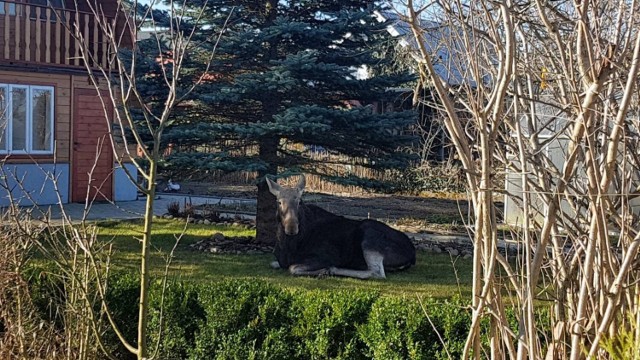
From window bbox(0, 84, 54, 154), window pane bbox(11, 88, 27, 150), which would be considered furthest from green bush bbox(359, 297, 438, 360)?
window pane bbox(11, 88, 27, 150)

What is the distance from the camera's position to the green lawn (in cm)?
960

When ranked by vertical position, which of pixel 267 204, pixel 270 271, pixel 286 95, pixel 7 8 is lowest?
pixel 270 271

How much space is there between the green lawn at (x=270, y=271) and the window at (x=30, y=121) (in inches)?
249

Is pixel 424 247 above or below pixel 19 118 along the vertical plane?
below

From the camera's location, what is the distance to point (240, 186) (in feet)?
88.9

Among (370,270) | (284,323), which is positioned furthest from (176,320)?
(370,270)

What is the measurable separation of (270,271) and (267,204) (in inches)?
93.7

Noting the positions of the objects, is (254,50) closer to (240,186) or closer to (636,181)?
(636,181)

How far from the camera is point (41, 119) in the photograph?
19125 mm

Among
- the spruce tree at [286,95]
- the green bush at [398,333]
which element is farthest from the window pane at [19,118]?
the green bush at [398,333]

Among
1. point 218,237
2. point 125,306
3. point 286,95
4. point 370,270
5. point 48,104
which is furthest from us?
point 48,104

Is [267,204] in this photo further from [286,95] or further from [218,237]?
[286,95]

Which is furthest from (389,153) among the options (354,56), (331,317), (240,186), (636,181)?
(240,186)

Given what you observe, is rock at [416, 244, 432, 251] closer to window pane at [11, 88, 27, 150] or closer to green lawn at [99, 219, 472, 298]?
green lawn at [99, 219, 472, 298]
